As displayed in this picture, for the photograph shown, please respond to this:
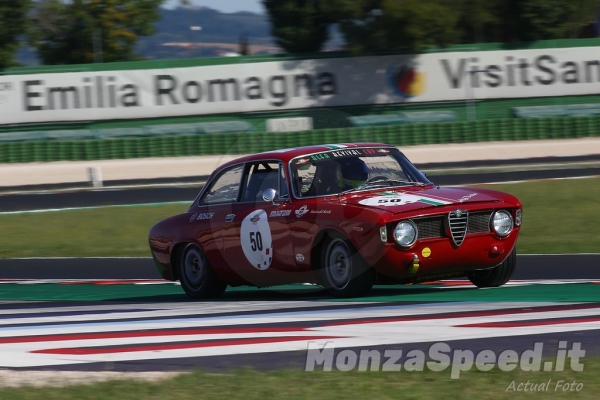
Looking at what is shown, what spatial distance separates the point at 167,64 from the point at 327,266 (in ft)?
103

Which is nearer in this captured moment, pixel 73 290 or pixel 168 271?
pixel 168 271

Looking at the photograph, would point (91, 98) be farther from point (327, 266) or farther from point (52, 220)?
point (327, 266)

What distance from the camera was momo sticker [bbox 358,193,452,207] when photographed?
7.72m

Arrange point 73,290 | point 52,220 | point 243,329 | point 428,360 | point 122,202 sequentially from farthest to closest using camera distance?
point 122,202, point 52,220, point 73,290, point 243,329, point 428,360

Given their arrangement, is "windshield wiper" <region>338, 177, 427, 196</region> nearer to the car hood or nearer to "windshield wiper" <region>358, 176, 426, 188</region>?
"windshield wiper" <region>358, 176, 426, 188</region>

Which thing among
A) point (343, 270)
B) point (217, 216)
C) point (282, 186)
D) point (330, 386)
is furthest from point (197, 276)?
point (330, 386)

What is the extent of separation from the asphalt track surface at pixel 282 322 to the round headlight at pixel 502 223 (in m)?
0.53

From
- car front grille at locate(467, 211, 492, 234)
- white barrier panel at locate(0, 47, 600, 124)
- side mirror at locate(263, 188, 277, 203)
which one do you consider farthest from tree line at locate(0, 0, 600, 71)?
car front grille at locate(467, 211, 492, 234)

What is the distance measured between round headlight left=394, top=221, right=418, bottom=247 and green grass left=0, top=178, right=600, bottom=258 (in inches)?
218

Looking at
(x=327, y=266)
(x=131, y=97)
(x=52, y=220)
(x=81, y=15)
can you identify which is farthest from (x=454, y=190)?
(x=81, y=15)

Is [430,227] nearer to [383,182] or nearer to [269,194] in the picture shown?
[383,182]

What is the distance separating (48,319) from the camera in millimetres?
7902

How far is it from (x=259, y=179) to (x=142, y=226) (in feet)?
32.5

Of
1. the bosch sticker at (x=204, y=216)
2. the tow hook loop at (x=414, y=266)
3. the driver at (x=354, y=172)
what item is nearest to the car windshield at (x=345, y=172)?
the driver at (x=354, y=172)
